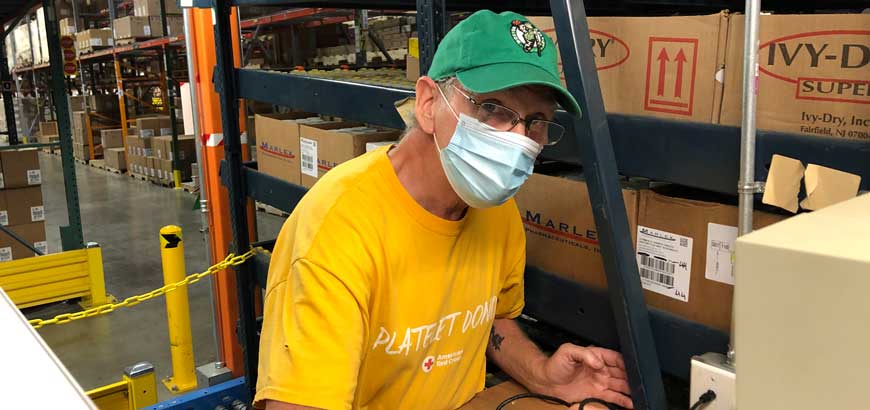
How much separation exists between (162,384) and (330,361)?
332cm

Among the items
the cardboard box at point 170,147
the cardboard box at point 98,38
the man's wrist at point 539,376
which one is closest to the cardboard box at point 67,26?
the cardboard box at point 98,38

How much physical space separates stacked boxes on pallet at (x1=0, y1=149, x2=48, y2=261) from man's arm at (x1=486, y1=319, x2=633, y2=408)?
5287 millimetres

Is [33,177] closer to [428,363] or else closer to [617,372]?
[428,363]

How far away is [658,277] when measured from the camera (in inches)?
59.6

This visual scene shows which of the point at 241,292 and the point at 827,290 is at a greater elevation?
the point at 827,290

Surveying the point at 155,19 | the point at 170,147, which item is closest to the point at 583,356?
the point at 170,147

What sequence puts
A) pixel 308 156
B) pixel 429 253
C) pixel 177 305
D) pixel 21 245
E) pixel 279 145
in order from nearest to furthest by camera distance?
1. pixel 429 253
2. pixel 308 156
3. pixel 279 145
4. pixel 177 305
5. pixel 21 245

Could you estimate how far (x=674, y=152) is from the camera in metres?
1.38

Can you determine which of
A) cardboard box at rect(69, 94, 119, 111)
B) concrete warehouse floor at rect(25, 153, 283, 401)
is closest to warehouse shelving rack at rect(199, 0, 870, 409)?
concrete warehouse floor at rect(25, 153, 283, 401)

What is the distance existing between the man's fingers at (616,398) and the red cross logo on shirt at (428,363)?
409 mm

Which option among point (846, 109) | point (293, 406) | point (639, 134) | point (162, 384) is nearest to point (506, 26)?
point (639, 134)

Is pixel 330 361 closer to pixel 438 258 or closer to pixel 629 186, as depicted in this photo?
pixel 438 258

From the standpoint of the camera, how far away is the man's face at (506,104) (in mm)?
1408

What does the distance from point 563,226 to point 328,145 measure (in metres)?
1.17
